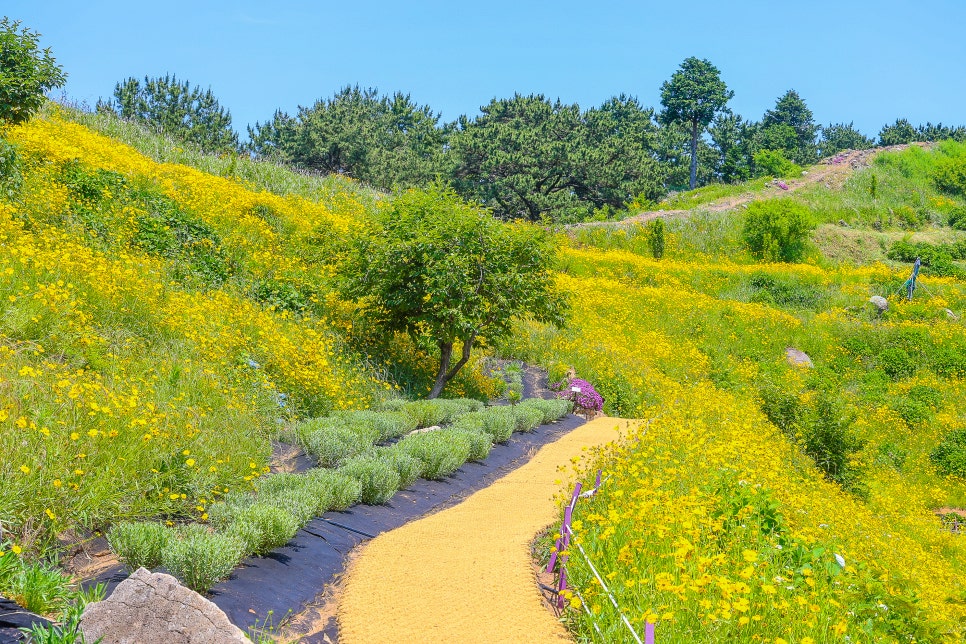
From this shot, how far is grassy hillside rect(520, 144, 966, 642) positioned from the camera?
17.3 feet

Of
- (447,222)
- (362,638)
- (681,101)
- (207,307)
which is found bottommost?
(362,638)

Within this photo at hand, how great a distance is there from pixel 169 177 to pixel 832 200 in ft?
129

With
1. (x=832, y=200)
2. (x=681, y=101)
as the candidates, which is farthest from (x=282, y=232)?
(x=681, y=101)

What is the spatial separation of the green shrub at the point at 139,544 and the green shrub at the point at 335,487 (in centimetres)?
213

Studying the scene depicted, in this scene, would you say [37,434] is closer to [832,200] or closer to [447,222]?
[447,222]

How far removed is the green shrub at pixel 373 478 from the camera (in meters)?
7.89

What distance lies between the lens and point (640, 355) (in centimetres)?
2161

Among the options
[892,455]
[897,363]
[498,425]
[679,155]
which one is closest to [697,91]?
[679,155]

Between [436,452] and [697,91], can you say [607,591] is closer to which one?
[436,452]

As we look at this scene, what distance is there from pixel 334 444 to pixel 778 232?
33166 mm

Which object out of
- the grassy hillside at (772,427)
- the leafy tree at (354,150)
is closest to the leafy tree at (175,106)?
the leafy tree at (354,150)

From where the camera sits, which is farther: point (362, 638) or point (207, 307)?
point (207, 307)

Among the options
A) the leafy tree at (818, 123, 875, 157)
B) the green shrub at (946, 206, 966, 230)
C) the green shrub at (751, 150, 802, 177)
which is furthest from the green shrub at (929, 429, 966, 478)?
the leafy tree at (818, 123, 875, 157)

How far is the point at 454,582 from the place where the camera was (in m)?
6.01
